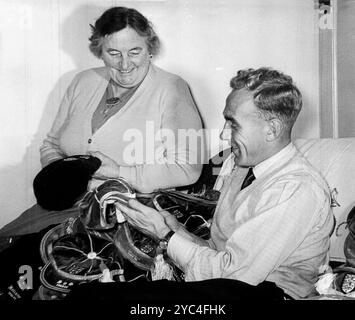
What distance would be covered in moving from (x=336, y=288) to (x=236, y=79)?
0.88 meters

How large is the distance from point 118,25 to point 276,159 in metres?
0.81

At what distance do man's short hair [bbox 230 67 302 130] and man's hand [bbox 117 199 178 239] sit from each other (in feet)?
1.81

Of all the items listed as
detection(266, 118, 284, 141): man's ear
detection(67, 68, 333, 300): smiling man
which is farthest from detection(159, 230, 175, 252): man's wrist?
detection(266, 118, 284, 141): man's ear

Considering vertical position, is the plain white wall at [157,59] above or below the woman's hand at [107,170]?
above

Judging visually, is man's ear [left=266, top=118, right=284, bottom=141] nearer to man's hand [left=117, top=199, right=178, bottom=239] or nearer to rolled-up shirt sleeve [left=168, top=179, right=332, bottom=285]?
rolled-up shirt sleeve [left=168, top=179, right=332, bottom=285]

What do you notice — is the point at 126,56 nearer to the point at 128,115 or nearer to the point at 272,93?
the point at 128,115

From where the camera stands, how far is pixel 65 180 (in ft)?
6.86

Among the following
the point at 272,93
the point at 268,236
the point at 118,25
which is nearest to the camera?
the point at 268,236

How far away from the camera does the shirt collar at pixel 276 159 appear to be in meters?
1.96

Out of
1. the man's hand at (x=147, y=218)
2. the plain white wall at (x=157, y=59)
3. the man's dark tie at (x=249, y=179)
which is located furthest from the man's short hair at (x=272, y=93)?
the man's hand at (x=147, y=218)

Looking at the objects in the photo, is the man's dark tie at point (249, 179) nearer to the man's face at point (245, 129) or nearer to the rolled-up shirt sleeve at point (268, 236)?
the man's face at point (245, 129)

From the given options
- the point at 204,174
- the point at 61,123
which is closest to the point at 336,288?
the point at 204,174

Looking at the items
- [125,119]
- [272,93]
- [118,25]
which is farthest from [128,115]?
[272,93]

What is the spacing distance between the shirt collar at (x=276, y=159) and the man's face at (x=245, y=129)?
0.08 ft
